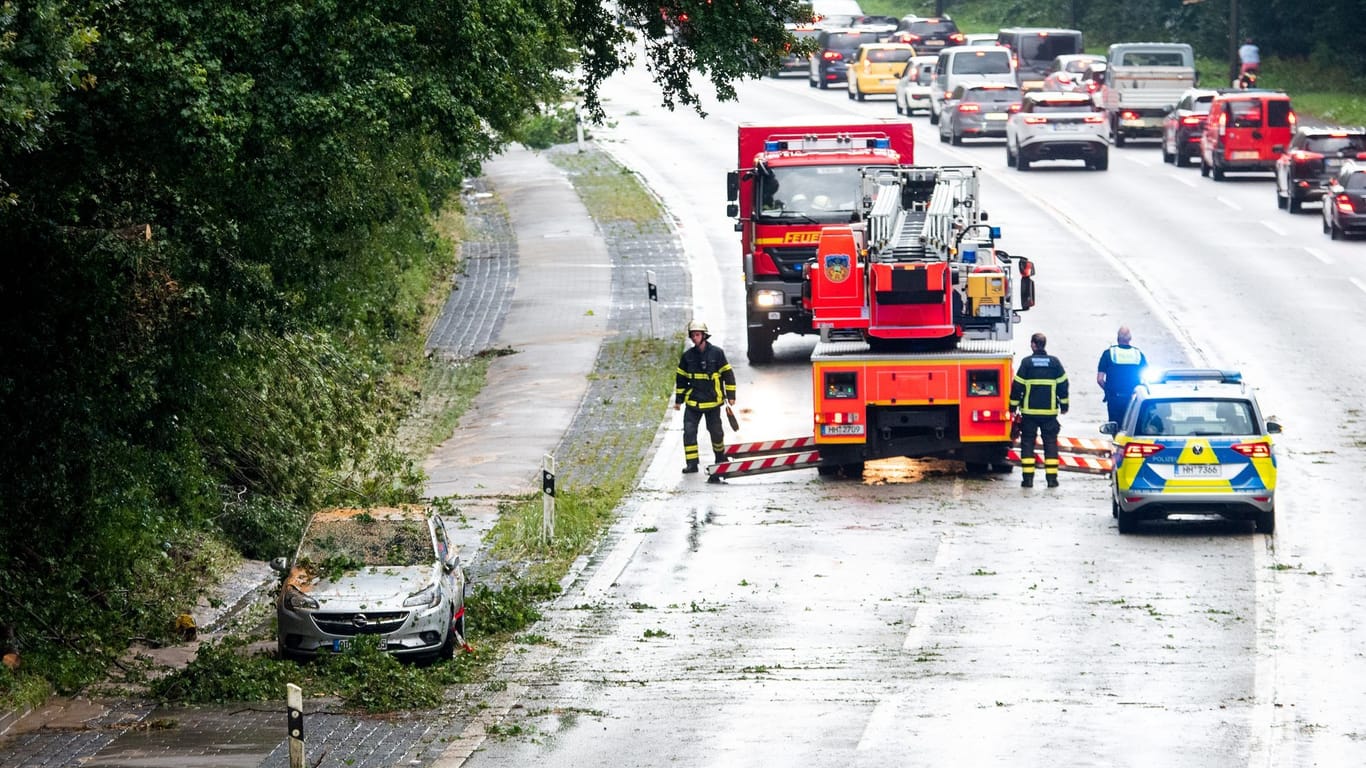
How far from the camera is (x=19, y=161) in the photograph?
16.5m

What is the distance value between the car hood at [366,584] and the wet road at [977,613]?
111 cm

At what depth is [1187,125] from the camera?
50500mm

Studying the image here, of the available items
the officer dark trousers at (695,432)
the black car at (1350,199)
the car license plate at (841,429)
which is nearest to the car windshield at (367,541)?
the car license plate at (841,429)

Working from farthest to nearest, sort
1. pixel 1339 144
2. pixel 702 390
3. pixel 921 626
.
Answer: pixel 1339 144 → pixel 702 390 → pixel 921 626

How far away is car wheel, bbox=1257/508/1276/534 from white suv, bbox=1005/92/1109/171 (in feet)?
90.7

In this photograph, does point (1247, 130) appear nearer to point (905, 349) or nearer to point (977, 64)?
point (977, 64)

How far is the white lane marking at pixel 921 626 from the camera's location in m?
18.0

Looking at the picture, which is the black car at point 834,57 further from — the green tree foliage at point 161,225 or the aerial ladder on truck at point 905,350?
the green tree foliage at point 161,225

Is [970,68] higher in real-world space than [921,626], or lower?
higher

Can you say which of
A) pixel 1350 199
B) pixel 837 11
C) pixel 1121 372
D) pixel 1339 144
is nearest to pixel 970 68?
pixel 1339 144

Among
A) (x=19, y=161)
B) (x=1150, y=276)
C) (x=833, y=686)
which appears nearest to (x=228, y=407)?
(x=19, y=161)

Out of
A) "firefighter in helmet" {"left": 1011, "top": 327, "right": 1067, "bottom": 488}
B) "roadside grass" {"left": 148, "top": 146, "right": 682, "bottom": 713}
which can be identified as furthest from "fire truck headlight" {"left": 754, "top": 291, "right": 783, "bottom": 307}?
"firefighter in helmet" {"left": 1011, "top": 327, "right": 1067, "bottom": 488}

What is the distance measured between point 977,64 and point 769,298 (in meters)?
27.2

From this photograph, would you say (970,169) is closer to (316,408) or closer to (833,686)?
(316,408)
